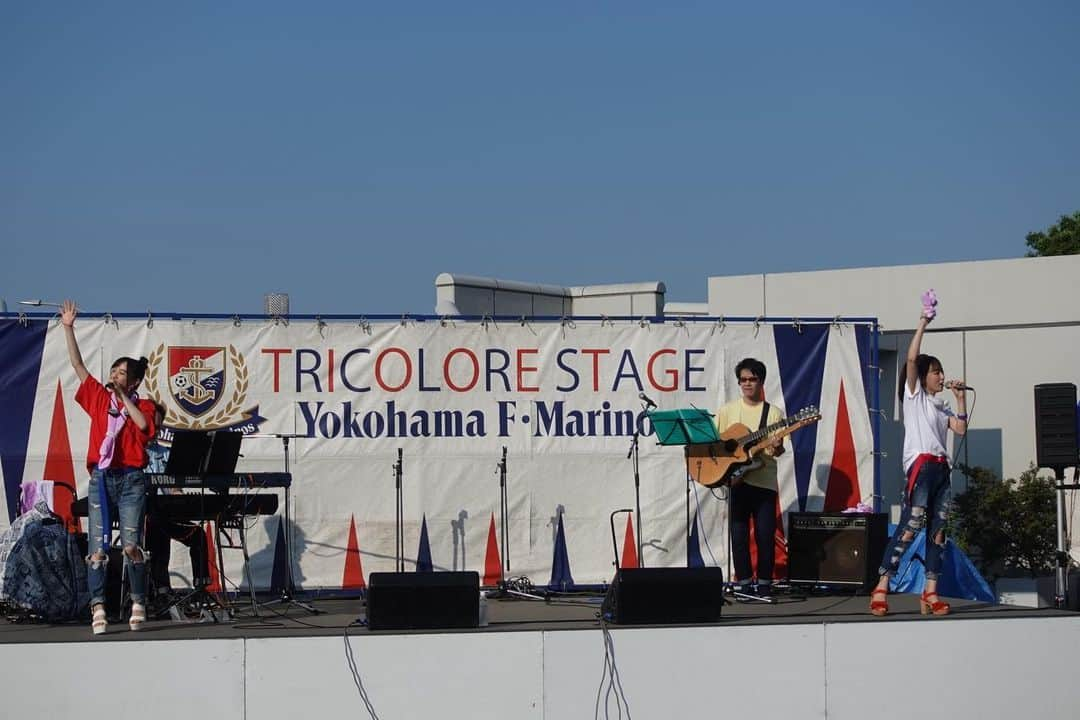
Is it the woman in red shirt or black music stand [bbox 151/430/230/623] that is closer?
the woman in red shirt

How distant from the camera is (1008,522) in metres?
13.3

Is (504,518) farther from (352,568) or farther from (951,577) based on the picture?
(951,577)

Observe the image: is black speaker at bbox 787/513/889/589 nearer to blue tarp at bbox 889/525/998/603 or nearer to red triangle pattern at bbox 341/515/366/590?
blue tarp at bbox 889/525/998/603

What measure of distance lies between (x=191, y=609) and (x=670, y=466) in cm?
398

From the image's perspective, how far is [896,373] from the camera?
46.3 ft

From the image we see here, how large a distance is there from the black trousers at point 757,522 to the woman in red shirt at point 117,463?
13.8 feet

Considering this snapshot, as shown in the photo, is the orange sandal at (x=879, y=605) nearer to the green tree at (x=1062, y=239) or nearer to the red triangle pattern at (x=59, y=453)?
the red triangle pattern at (x=59, y=453)

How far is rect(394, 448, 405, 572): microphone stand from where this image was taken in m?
10.2

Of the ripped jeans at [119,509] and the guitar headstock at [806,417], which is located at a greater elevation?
the guitar headstock at [806,417]

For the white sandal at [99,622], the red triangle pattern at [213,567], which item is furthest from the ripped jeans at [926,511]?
the red triangle pattern at [213,567]

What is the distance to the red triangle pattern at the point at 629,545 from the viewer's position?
10.8 m

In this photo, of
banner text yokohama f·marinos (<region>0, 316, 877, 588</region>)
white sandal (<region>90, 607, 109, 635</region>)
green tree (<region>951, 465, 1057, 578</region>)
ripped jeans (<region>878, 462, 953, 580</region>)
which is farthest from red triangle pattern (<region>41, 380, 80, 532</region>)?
green tree (<region>951, 465, 1057, 578</region>)

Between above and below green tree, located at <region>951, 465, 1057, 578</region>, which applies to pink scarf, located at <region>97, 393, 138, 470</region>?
above

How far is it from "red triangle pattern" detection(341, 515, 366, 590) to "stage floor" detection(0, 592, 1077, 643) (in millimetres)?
727
